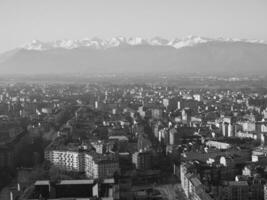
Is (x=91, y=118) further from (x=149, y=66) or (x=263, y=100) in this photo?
(x=149, y=66)

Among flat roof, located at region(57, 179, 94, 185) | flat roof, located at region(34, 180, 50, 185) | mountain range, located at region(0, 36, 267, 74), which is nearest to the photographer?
flat roof, located at region(34, 180, 50, 185)

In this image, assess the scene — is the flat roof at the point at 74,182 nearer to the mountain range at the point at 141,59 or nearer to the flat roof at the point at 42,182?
the flat roof at the point at 42,182

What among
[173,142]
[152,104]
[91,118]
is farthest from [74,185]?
[152,104]

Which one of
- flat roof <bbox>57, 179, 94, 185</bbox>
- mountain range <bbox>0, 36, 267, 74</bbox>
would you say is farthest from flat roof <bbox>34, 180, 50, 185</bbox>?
mountain range <bbox>0, 36, 267, 74</bbox>

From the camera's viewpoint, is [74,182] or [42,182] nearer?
[42,182]

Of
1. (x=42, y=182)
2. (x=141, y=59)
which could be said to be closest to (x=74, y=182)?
(x=42, y=182)

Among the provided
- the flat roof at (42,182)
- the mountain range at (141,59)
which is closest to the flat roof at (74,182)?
the flat roof at (42,182)

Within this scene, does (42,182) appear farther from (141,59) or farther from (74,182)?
(141,59)

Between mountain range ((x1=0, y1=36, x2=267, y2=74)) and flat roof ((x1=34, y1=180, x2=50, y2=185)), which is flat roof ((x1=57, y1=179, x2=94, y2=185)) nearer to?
flat roof ((x1=34, y1=180, x2=50, y2=185))

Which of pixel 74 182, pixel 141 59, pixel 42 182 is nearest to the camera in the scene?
pixel 42 182

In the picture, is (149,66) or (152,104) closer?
(152,104)

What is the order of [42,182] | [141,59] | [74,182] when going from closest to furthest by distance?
[42,182] < [74,182] < [141,59]
